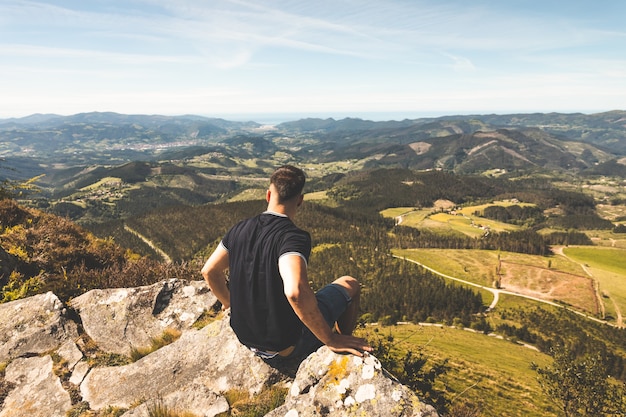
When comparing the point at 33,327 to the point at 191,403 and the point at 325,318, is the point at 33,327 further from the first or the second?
the point at 325,318

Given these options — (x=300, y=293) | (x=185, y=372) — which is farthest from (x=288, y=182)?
(x=185, y=372)

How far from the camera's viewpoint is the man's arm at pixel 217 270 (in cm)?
819

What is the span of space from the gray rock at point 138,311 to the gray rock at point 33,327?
70 cm

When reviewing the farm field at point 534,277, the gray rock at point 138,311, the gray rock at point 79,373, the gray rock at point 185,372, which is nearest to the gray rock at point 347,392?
the gray rock at point 185,372

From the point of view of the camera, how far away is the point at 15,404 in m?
8.95

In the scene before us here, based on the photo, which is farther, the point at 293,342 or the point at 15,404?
the point at 15,404

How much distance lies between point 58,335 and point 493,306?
556 feet

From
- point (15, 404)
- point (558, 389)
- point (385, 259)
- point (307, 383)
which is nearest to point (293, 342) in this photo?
point (307, 383)

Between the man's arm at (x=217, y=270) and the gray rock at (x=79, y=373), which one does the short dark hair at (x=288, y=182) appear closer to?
the man's arm at (x=217, y=270)

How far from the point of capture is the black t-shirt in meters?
6.60

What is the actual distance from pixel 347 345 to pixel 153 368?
6317 mm

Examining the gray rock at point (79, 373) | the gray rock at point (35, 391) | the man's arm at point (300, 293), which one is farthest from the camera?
the gray rock at point (79, 373)

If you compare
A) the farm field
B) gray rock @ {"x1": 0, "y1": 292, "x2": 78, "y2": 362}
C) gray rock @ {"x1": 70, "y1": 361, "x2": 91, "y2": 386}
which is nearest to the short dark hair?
gray rock @ {"x1": 70, "y1": 361, "x2": 91, "y2": 386}

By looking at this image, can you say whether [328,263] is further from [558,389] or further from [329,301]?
[329,301]
